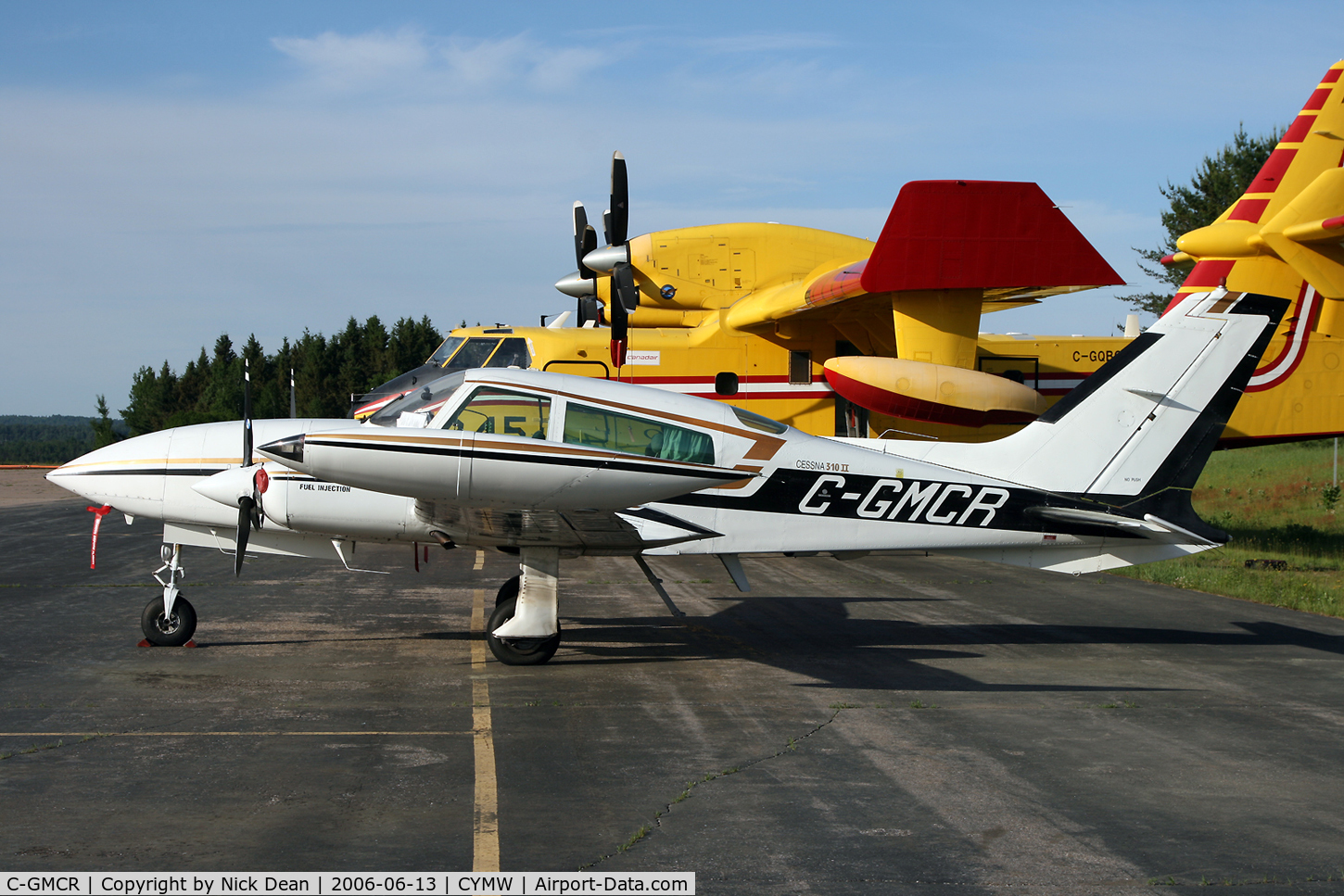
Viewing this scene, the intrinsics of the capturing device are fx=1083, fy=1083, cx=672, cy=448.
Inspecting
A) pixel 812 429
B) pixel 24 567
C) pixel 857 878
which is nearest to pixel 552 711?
pixel 857 878

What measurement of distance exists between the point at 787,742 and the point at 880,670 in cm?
287

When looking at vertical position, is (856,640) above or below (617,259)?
below

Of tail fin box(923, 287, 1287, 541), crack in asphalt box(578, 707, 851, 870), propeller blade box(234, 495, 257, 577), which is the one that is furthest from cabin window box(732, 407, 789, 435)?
propeller blade box(234, 495, 257, 577)

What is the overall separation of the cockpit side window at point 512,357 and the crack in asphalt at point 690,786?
1154cm

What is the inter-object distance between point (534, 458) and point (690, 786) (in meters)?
3.21

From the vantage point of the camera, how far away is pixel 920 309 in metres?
Answer: 16.2

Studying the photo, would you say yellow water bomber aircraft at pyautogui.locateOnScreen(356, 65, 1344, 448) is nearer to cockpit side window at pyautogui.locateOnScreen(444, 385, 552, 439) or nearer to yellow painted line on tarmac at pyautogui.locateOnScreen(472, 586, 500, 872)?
cockpit side window at pyautogui.locateOnScreen(444, 385, 552, 439)

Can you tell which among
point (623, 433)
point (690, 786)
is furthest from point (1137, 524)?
point (690, 786)

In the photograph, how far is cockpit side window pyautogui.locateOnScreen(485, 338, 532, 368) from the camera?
19.1 m

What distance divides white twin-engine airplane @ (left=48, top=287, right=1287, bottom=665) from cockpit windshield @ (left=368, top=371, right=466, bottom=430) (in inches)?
0.9

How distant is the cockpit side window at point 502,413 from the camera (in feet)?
31.3

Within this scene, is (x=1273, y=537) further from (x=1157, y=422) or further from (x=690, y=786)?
(x=690, y=786)

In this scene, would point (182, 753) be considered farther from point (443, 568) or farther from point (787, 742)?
point (443, 568)

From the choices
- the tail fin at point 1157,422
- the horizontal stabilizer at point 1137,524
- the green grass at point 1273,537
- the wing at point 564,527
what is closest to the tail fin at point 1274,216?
the green grass at point 1273,537
